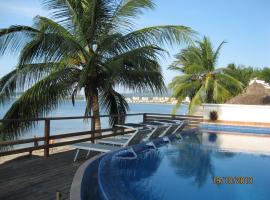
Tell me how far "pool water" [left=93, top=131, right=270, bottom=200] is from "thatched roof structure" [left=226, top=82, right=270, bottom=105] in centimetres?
988

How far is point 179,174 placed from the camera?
6.50 meters

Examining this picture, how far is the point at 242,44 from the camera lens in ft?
74.4

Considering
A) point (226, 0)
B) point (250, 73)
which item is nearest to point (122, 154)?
point (226, 0)

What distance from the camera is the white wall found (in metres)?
15.7

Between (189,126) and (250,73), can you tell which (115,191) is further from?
(250,73)

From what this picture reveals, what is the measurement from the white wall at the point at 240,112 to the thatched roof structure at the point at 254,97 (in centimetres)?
261

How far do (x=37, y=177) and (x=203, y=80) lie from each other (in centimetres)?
1536

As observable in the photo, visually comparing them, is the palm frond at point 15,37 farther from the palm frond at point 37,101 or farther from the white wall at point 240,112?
the white wall at point 240,112

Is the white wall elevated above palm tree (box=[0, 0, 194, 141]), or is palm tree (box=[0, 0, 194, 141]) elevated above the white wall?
palm tree (box=[0, 0, 194, 141])

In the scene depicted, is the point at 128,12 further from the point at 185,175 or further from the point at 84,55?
the point at 185,175
